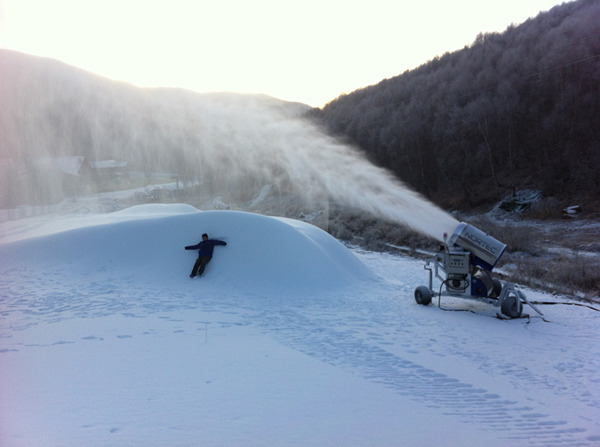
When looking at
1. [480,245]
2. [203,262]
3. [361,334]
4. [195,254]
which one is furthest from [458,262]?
[195,254]

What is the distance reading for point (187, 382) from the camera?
16.8 ft

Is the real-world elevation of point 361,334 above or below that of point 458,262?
below

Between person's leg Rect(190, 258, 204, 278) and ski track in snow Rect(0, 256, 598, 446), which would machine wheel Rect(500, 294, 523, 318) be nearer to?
ski track in snow Rect(0, 256, 598, 446)

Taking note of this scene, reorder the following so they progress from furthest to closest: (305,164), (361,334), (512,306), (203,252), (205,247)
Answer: (305,164) < (205,247) < (203,252) < (512,306) < (361,334)

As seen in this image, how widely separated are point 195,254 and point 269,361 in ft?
22.9

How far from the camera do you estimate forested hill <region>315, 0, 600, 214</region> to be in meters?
30.6

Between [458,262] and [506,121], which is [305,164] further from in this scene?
[458,262]

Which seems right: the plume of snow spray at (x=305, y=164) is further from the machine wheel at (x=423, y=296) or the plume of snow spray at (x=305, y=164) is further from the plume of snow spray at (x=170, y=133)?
the machine wheel at (x=423, y=296)

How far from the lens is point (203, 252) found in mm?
11938

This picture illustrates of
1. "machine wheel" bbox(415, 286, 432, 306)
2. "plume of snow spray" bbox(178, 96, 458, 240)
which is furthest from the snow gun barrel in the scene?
"plume of snow spray" bbox(178, 96, 458, 240)

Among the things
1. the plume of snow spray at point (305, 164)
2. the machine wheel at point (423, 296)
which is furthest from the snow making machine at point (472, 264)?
the plume of snow spray at point (305, 164)

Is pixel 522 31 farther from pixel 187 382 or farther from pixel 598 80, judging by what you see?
pixel 187 382

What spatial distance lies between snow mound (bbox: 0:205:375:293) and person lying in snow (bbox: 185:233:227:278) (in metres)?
0.20

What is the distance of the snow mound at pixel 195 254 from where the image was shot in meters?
11.6
